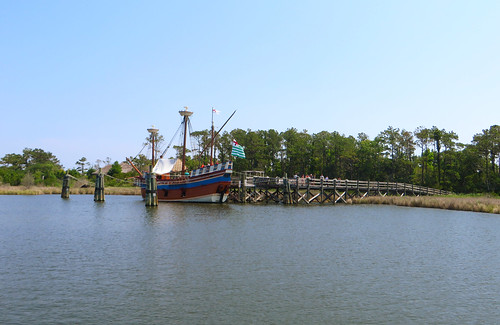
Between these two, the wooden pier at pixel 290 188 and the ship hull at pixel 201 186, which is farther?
the wooden pier at pixel 290 188

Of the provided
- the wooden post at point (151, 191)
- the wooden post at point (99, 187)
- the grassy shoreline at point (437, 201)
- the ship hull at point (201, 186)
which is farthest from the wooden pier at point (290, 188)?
the wooden post at point (99, 187)

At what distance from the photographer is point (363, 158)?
103438mm

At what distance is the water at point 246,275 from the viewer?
1316 cm

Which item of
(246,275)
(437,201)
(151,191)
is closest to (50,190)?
(151,191)

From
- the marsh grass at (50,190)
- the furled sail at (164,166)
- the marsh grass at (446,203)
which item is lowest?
the marsh grass at (446,203)

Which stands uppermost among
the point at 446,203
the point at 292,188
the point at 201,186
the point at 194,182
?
the point at 194,182

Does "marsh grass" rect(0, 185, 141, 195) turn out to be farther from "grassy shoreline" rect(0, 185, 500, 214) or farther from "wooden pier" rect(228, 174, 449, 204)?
"wooden pier" rect(228, 174, 449, 204)

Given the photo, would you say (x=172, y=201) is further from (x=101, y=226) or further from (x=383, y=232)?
(x=383, y=232)

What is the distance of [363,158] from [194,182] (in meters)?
54.4

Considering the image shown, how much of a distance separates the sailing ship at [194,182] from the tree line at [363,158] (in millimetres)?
13878

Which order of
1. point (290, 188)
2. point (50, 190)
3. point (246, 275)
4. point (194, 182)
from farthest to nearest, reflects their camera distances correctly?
point (50, 190), point (290, 188), point (194, 182), point (246, 275)

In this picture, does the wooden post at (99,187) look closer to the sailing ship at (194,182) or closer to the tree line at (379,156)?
the sailing ship at (194,182)

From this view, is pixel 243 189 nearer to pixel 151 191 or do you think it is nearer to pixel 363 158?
pixel 151 191

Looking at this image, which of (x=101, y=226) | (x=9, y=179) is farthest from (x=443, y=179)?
(x=9, y=179)
